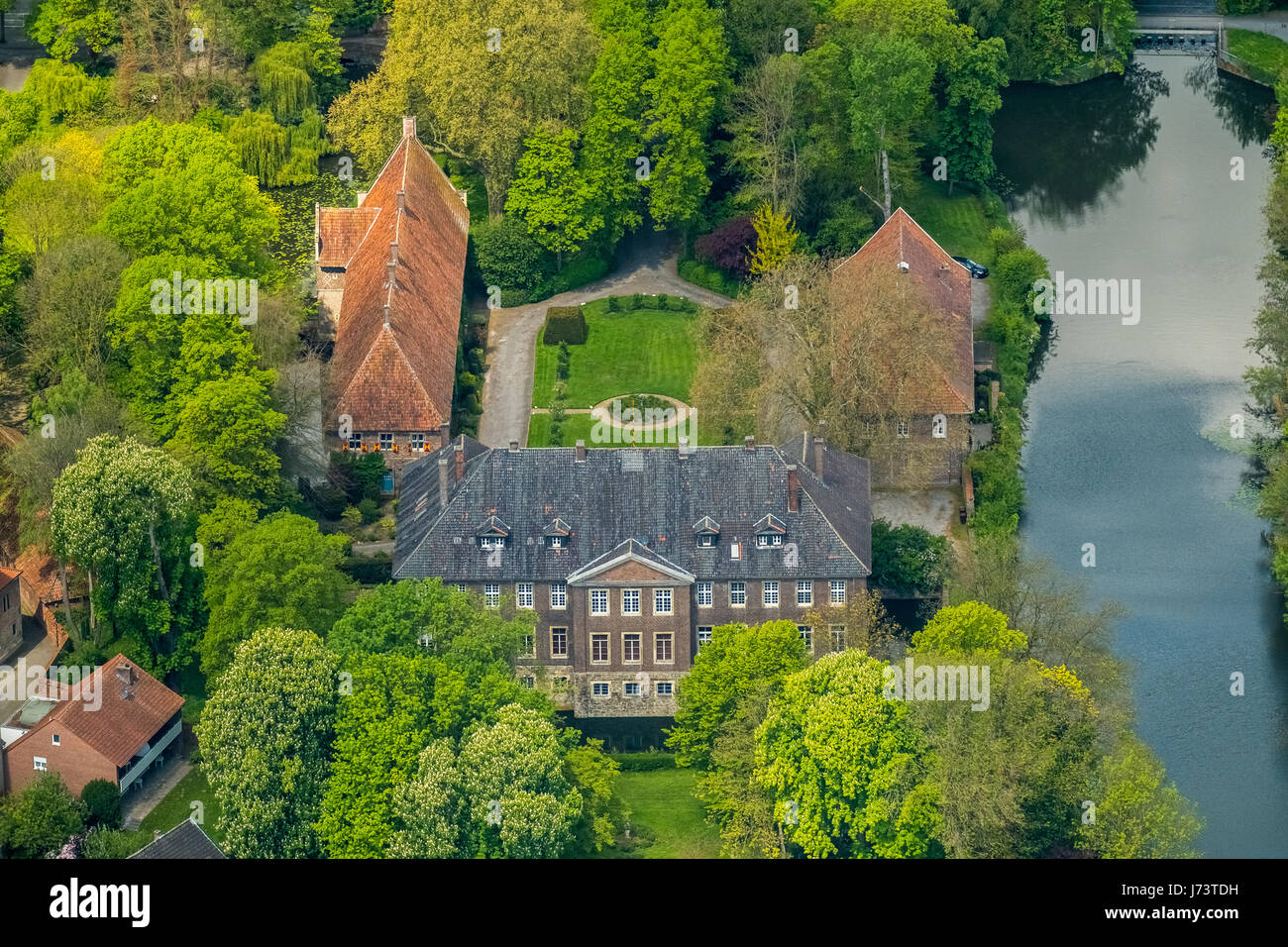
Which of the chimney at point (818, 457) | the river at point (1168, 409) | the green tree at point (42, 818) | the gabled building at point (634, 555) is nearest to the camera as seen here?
the green tree at point (42, 818)

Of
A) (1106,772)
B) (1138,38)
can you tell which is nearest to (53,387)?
(1106,772)

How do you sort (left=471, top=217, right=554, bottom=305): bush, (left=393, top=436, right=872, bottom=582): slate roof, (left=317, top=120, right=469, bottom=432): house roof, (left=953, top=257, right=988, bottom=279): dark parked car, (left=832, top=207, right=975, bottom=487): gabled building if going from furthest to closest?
1. (left=953, top=257, right=988, bottom=279): dark parked car
2. (left=471, top=217, right=554, bottom=305): bush
3. (left=317, top=120, right=469, bottom=432): house roof
4. (left=832, top=207, right=975, bottom=487): gabled building
5. (left=393, top=436, right=872, bottom=582): slate roof

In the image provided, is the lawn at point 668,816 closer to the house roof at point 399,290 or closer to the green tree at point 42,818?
the green tree at point 42,818

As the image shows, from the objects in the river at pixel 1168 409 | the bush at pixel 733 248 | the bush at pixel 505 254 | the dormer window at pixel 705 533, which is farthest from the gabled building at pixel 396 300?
the river at pixel 1168 409

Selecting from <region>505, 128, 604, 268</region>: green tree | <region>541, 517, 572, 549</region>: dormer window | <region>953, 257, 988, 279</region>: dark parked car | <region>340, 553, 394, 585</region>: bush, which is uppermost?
<region>505, 128, 604, 268</region>: green tree

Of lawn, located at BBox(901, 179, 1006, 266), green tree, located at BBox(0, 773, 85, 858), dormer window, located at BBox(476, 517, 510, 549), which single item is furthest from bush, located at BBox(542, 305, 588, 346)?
green tree, located at BBox(0, 773, 85, 858)

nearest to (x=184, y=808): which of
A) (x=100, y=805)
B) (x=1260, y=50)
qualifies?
(x=100, y=805)

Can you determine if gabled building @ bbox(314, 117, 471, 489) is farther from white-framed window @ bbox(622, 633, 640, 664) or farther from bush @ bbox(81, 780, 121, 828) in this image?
bush @ bbox(81, 780, 121, 828)

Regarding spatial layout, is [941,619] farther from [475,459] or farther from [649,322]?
[649,322]
